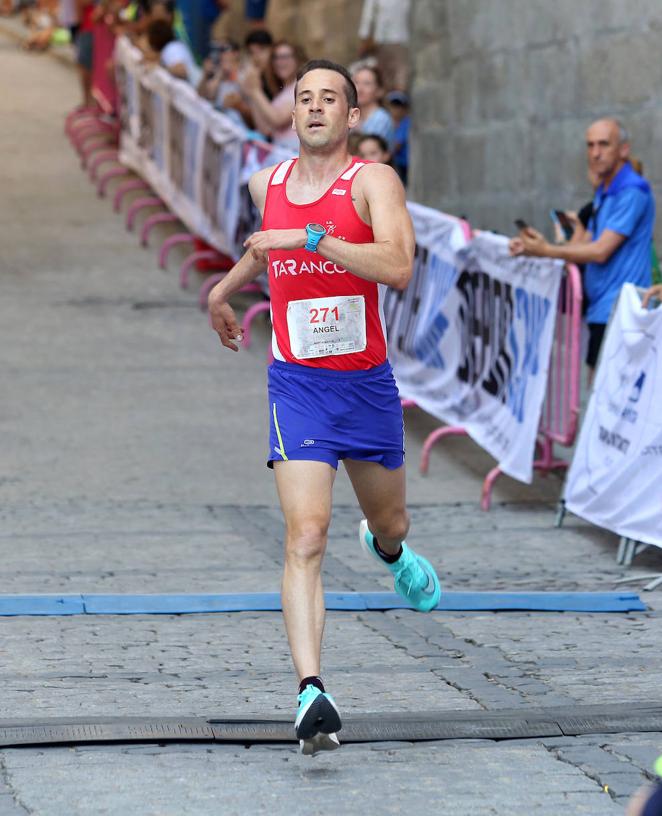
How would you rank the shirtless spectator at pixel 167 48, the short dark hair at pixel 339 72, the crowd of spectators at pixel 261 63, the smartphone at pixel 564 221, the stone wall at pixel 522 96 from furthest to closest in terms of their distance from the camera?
the shirtless spectator at pixel 167 48
the crowd of spectators at pixel 261 63
the stone wall at pixel 522 96
the smartphone at pixel 564 221
the short dark hair at pixel 339 72

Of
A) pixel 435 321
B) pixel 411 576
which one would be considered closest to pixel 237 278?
pixel 411 576

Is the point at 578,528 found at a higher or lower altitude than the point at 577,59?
lower

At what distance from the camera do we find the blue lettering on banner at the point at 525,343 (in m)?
8.91

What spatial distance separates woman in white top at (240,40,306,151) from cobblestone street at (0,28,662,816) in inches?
70.4

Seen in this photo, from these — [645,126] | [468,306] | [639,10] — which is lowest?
[468,306]

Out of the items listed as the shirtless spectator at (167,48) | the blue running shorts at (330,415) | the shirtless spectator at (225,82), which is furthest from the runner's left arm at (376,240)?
the shirtless spectator at (167,48)

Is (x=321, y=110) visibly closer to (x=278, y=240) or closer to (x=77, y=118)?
(x=278, y=240)

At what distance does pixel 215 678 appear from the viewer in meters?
5.81

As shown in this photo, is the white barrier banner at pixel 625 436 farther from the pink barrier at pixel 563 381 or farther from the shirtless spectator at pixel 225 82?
the shirtless spectator at pixel 225 82

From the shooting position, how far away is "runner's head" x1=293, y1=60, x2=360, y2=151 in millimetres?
5285

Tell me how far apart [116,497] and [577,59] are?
5.54m

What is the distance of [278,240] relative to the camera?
498 cm

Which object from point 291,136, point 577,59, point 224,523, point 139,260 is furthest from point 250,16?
point 224,523

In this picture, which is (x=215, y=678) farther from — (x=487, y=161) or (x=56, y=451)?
(x=487, y=161)
